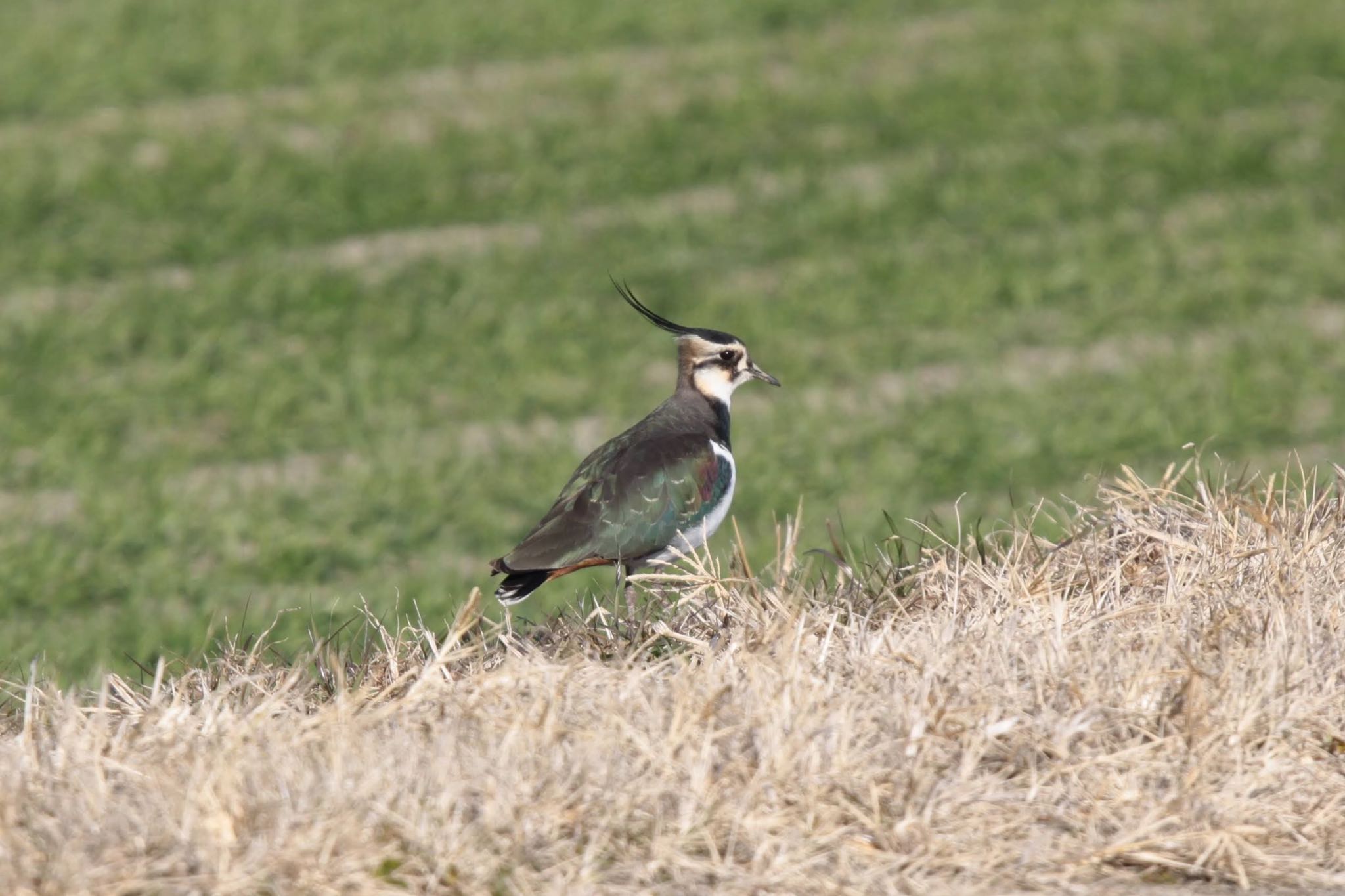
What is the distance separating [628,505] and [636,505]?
3 centimetres

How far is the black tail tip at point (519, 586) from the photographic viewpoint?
5.78 metres

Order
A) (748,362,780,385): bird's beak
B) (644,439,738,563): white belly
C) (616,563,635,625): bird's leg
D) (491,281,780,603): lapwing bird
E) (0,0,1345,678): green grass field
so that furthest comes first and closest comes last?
1. (0,0,1345,678): green grass field
2. (748,362,780,385): bird's beak
3. (644,439,738,563): white belly
4. (491,281,780,603): lapwing bird
5. (616,563,635,625): bird's leg

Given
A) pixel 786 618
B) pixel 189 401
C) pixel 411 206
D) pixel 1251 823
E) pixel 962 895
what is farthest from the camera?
pixel 411 206

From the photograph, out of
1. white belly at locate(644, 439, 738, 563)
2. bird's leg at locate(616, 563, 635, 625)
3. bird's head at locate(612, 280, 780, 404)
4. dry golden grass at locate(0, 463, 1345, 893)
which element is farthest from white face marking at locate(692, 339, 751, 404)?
dry golden grass at locate(0, 463, 1345, 893)

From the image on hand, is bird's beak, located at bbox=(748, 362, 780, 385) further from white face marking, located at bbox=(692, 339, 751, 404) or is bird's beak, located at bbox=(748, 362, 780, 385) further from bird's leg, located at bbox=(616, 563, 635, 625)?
bird's leg, located at bbox=(616, 563, 635, 625)

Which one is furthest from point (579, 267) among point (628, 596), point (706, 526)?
point (628, 596)

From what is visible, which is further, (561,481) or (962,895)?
(561,481)

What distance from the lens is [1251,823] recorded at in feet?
13.3

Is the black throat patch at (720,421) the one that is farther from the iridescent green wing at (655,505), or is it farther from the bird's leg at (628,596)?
the bird's leg at (628,596)

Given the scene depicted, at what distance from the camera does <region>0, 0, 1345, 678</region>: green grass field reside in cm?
1026

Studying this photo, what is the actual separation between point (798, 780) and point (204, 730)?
135cm

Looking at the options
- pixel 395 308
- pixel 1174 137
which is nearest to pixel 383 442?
pixel 395 308

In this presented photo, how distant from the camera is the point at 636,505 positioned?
582cm

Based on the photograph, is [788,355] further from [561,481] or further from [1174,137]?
[1174,137]
